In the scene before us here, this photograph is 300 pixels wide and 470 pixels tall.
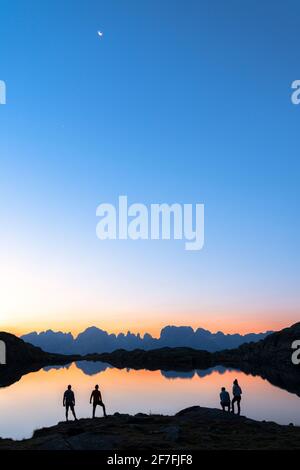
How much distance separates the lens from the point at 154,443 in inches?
869

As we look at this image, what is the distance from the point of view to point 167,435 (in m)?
24.0

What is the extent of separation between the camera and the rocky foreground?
22000 millimetres

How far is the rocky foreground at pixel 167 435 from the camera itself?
22000 mm

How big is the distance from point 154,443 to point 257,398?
5665 cm

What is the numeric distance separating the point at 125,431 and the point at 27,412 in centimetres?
4131

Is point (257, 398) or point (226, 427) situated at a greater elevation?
point (226, 427)
